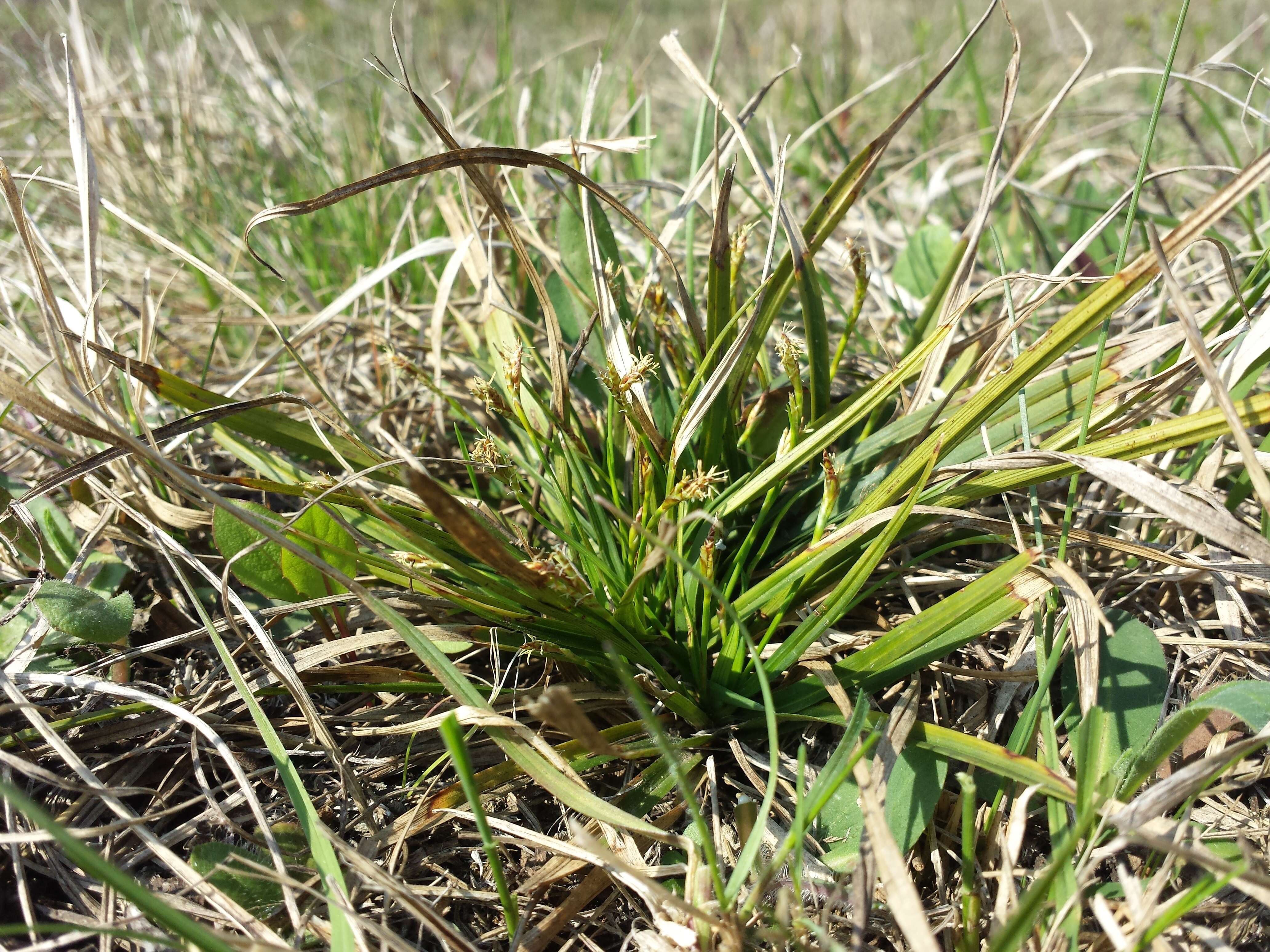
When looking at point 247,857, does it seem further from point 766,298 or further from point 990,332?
point 990,332

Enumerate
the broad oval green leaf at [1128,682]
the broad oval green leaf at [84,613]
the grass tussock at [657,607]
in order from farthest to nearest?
the broad oval green leaf at [84,613] < the broad oval green leaf at [1128,682] < the grass tussock at [657,607]

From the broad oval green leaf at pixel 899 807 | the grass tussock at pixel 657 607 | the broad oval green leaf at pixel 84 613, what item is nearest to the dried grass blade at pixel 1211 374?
the grass tussock at pixel 657 607

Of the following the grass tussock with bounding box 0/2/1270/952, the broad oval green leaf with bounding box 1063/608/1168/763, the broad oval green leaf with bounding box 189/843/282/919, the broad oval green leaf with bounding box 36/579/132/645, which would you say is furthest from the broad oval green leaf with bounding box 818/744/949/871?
the broad oval green leaf with bounding box 36/579/132/645

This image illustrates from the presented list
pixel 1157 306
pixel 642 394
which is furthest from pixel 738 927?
pixel 1157 306

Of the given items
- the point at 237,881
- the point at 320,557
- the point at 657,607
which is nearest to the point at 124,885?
the point at 237,881

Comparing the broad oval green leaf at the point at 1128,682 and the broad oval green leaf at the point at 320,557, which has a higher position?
the broad oval green leaf at the point at 320,557

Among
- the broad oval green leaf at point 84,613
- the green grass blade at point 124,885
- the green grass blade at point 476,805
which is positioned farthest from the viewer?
the broad oval green leaf at point 84,613

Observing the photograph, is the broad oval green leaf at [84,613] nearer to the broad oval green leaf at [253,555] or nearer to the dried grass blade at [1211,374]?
the broad oval green leaf at [253,555]
